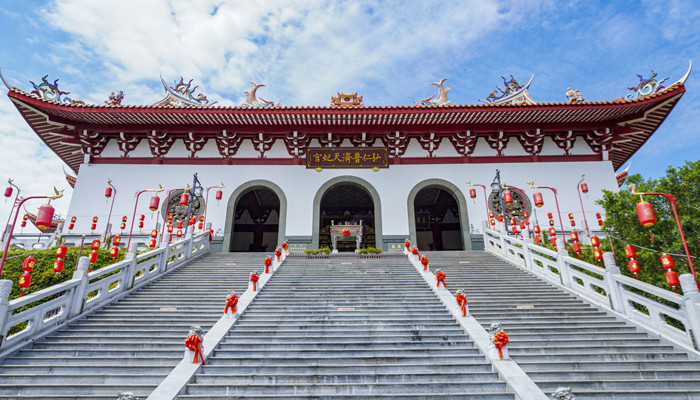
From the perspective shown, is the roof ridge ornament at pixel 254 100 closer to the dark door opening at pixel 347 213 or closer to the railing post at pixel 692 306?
the dark door opening at pixel 347 213

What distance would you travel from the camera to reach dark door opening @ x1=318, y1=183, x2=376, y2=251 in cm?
1656

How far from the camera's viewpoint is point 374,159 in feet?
42.5

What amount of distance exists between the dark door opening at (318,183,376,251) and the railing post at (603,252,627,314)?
433 inches

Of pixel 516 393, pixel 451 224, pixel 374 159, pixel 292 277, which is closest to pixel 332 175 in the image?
pixel 374 159

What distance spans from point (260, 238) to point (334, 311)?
44.0 ft

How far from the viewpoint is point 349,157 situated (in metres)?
13.0

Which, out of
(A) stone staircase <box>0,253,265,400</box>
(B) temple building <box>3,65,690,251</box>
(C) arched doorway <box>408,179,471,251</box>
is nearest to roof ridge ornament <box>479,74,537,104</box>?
(B) temple building <box>3,65,690,251</box>

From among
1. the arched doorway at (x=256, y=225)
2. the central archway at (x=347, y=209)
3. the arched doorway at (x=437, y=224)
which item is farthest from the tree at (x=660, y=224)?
the arched doorway at (x=256, y=225)

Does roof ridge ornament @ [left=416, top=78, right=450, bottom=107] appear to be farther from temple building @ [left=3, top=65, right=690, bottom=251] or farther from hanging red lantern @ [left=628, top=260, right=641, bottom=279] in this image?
hanging red lantern @ [left=628, top=260, right=641, bottom=279]

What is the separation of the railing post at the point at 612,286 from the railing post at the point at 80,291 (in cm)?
923

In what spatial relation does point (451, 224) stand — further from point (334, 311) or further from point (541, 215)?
point (334, 311)

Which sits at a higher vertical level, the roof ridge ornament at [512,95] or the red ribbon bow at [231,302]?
the roof ridge ornament at [512,95]

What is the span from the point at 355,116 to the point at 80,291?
8778 mm

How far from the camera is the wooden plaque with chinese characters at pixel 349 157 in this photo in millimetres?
12914
